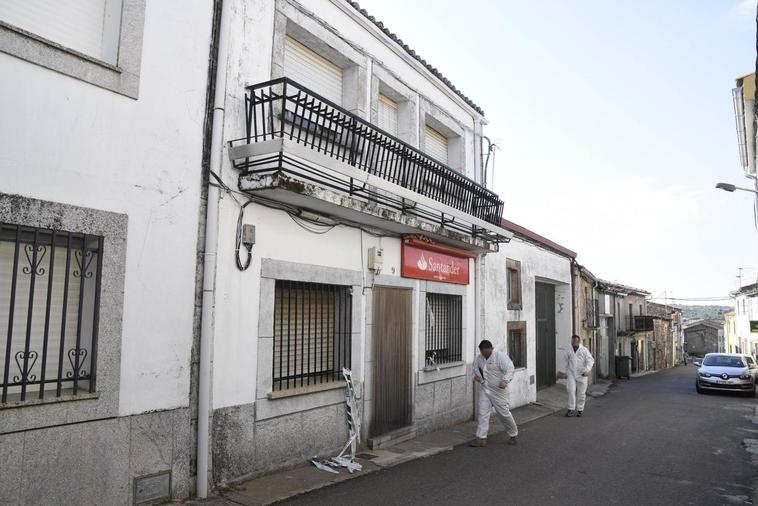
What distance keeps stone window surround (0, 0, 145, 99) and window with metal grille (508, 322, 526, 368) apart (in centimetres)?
1041

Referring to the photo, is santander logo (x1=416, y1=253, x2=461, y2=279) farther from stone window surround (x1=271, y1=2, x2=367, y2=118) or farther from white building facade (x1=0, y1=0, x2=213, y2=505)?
white building facade (x1=0, y1=0, x2=213, y2=505)

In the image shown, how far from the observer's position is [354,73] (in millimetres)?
8570

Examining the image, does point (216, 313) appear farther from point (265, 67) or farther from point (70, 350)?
point (265, 67)

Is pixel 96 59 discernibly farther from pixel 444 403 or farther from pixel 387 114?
pixel 444 403

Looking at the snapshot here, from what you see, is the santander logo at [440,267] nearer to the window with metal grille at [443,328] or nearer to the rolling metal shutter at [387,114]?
the window with metal grille at [443,328]

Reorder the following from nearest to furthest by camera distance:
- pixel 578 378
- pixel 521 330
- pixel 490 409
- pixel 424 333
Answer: pixel 490 409 < pixel 424 333 < pixel 578 378 < pixel 521 330

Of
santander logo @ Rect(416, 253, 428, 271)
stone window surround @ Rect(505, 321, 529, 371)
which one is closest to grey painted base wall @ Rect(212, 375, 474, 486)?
santander logo @ Rect(416, 253, 428, 271)

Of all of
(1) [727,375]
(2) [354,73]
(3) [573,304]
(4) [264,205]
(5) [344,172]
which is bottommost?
(1) [727,375]

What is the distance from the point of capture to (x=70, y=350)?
4.91 metres

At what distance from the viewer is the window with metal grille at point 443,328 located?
33.6ft

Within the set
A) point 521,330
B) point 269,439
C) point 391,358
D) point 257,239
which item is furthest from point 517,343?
point 257,239

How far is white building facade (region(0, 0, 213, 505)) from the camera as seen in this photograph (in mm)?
4441

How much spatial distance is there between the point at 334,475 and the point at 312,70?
5.59 m

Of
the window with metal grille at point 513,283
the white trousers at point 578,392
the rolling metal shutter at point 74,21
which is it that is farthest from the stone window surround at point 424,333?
the rolling metal shutter at point 74,21
